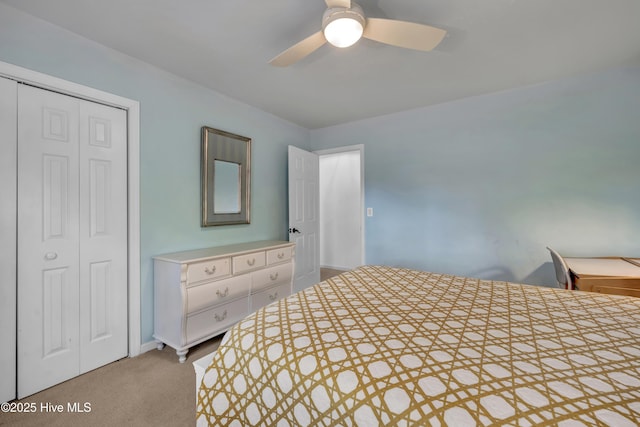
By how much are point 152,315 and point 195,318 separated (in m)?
0.47

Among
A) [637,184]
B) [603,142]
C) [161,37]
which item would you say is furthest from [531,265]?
[161,37]

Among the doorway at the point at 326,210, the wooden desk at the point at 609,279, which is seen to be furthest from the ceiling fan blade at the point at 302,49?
the wooden desk at the point at 609,279

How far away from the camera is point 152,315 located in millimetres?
2225

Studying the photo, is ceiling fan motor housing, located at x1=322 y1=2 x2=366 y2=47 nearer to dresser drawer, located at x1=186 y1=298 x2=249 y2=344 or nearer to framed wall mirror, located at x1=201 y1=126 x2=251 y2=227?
framed wall mirror, located at x1=201 y1=126 x2=251 y2=227

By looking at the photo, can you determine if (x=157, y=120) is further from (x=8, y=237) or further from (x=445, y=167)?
(x=445, y=167)

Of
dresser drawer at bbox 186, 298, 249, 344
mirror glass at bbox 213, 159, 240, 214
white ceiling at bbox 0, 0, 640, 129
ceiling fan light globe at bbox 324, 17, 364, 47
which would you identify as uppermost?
white ceiling at bbox 0, 0, 640, 129

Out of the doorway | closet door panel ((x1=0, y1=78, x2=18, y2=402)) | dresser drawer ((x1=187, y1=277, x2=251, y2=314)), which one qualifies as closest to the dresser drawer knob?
dresser drawer ((x1=187, y1=277, x2=251, y2=314))

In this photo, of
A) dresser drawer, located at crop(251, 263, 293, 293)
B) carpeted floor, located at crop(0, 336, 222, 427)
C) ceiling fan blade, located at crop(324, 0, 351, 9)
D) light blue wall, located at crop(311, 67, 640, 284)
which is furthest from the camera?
dresser drawer, located at crop(251, 263, 293, 293)

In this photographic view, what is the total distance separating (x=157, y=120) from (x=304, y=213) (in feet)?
6.74

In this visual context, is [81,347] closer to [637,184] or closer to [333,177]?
[333,177]

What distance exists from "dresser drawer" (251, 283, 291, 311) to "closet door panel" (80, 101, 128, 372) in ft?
3.42

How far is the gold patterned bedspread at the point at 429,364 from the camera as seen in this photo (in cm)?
66

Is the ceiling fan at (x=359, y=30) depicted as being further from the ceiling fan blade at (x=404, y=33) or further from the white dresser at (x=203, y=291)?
the white dresser at (x=203, y=291)

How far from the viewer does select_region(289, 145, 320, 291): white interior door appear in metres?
3.49
